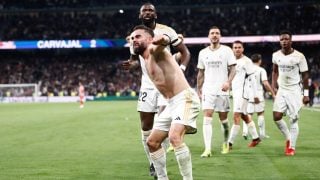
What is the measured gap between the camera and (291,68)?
10.6 metres

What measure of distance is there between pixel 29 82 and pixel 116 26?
11.2m

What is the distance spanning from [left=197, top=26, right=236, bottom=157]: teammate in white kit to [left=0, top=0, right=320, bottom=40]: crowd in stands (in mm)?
42288

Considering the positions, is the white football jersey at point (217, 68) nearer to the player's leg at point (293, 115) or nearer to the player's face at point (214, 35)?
the player's face at point (214, 35)

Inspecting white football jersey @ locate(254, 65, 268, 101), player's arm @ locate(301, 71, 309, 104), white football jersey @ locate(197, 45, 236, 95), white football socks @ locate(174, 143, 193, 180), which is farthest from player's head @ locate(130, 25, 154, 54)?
white football jersey @ locate(254, 65, 268, 101)

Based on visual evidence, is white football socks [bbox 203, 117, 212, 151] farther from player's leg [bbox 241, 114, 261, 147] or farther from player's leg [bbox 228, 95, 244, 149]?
player's leg [bbox 241, 114, 261, 147]

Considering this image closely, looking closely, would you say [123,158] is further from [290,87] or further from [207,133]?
[290,87]

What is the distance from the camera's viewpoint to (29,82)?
56.2 m

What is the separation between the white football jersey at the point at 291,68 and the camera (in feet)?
34.6

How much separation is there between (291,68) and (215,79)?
157 cm

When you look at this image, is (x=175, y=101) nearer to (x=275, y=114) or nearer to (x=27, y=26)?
(x=275, y=114)

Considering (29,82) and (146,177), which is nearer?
(146,177)

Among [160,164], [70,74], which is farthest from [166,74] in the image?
[70,74]

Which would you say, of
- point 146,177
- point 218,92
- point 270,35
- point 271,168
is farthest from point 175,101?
point 270,35

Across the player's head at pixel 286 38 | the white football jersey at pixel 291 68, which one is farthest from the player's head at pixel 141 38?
the white football jersey at pixel 291 68
